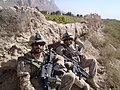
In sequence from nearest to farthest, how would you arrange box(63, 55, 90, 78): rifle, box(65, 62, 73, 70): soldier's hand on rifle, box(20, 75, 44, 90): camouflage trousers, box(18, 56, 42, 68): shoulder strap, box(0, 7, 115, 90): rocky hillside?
box(20, 75, 44, 90): camouflage trousers → box(18, 56, 42, 68): shoulder strap → box(0, 7, 115, 90): rocky hillside → box(65, 62, 73, 70): soldier's hand on rifle → box(63, 55, 90, 78): rifle

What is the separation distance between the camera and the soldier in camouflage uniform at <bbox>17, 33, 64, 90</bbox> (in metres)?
6.36

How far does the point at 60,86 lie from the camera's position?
700 cm

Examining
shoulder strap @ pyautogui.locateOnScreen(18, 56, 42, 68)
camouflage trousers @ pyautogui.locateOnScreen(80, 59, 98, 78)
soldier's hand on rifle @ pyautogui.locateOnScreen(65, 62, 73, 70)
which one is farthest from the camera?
camouflage trousers @ pyautogui.locateOnScreen(80, 59, 98, 78)

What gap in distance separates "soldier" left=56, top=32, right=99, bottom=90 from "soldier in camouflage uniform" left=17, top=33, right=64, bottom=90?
5.33 feet

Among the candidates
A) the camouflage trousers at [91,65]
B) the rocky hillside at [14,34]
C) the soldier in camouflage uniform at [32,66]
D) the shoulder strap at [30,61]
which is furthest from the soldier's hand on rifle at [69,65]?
the shoulder strap at [30,61]

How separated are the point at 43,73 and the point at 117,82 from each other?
3.87m

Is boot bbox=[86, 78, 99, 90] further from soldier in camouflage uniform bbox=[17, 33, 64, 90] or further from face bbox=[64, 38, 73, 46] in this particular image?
soldier in camouflage uniform bbox=[17, 33, 64, 90]

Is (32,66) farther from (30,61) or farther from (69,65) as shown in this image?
(69,65)

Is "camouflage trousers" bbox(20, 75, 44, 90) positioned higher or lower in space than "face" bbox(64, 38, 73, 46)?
lower

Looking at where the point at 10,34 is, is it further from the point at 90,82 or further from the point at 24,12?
the point at 90,82

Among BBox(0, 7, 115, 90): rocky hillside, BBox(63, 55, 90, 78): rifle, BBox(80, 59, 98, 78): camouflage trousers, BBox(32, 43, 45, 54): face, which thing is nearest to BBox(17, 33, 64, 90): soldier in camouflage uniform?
BBox(32, 43, 45, 54): face

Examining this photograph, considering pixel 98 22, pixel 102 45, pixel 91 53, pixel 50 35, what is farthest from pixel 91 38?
pixel 50 35

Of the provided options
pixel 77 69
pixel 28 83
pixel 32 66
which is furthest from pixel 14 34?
pixel 77 69

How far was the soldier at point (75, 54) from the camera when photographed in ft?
27.4
